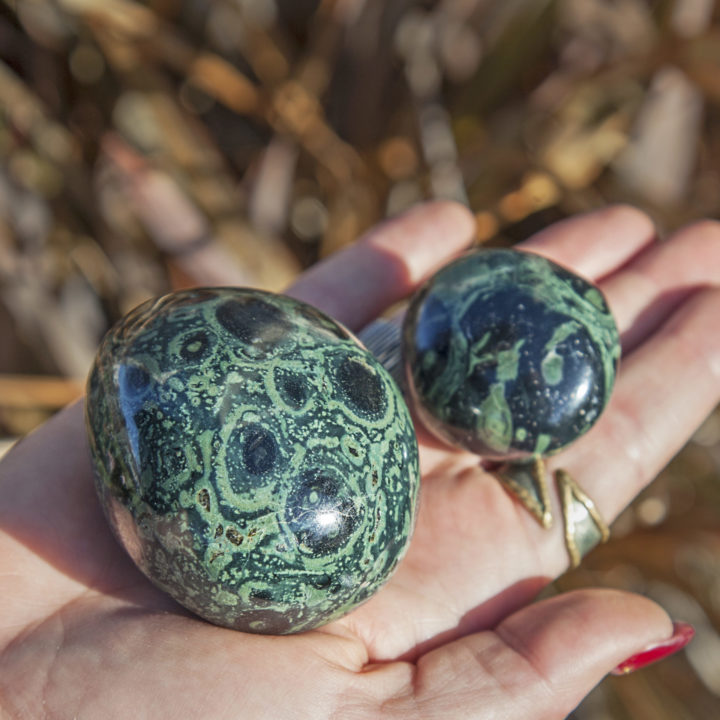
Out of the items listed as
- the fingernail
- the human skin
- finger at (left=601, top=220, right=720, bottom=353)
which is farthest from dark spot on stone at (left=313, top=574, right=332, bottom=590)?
finger at (left=601, top=220, right=720, bottom=353)

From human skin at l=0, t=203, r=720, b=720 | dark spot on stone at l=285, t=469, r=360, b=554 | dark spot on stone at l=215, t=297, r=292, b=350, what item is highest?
dark spot on stone at l=215, t=297, r=292, b=350

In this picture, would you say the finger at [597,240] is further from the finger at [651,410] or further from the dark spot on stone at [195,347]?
the dark spot on stone at [195,347]

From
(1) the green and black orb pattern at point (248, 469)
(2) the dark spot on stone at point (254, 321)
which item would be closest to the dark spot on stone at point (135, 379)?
(1) the green and black orb pattern at point (248, 469)

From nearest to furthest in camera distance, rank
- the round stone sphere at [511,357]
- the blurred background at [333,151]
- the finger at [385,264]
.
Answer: the round stone sphere at [511,357] < the finger at [385,264] < the blurred background at [333,151]

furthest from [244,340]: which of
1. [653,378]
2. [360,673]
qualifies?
[653,378]

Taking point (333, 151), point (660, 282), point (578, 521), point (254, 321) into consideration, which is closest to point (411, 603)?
point (578, 521)

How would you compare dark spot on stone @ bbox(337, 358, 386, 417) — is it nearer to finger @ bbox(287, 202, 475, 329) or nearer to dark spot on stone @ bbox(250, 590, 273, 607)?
dark spot on stone @ bbox(250, 590, 273, 607)

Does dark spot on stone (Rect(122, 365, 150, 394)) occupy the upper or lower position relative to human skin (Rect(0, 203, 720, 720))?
upper
